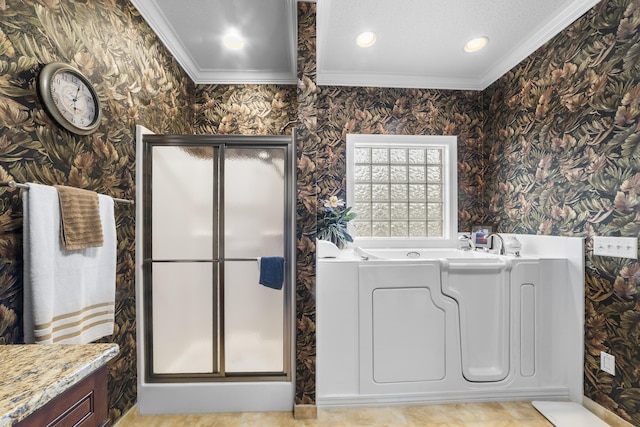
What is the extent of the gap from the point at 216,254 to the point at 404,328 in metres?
1.31


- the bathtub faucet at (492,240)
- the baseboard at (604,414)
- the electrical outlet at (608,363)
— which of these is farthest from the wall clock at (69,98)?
the baseboard at (604,414)

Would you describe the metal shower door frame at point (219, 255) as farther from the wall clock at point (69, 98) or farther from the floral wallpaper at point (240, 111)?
the floral wallpaper at point (240, 111)

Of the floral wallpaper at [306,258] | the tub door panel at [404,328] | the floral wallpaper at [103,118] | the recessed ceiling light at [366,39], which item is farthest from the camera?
the recessed ceiling light at [366,39]

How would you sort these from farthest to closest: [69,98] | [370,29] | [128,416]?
[370,29] → [128,416] → [69,98]

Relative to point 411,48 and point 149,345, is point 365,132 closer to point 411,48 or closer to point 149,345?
point 411,48

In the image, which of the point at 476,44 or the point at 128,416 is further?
the point at 476,44

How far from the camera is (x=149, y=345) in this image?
202 cm

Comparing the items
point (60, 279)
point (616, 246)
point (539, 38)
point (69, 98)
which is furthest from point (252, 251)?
point (539, 38)

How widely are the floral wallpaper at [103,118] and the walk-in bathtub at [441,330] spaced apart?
118 centimetres

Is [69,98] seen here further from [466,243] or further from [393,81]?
[466,243]

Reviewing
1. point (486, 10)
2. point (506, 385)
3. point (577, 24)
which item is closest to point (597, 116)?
point (577, 24)

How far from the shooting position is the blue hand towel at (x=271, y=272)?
78.9 inches

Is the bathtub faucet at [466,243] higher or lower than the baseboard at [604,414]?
higher

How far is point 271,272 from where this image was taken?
6.59 ft
